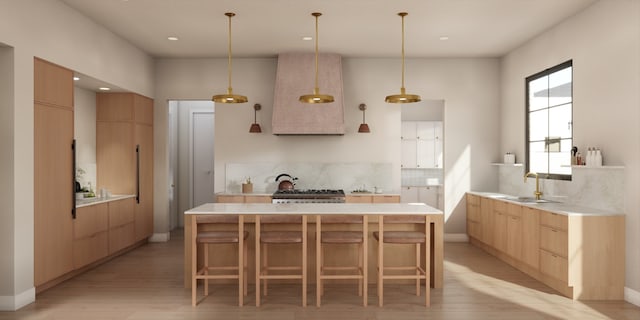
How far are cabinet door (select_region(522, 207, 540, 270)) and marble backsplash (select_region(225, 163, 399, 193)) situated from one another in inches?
101

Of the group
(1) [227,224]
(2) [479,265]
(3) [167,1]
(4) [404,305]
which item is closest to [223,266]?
(1) [227,224]

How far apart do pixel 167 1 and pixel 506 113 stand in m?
5.38

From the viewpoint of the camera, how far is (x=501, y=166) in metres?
7.85

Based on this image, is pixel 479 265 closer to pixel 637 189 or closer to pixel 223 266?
pixel 637 189

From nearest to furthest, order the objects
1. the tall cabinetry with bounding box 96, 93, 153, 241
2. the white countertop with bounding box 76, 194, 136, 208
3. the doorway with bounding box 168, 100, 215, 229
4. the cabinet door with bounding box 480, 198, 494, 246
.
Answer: the white countertop with bounding box 76, 194, 136, 208
the cabinet door with bounding box 480, 198, 494, 246
the tall cabinetry with bounding box 96, 93, 153, 241
the doorway with bounding box 168, 100, 215, 229

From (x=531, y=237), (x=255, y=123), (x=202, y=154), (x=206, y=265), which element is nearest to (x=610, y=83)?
(x=531, y=237)

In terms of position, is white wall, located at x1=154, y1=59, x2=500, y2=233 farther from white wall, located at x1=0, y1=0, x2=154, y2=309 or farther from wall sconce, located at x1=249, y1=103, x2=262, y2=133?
white wall, located at x1=0, y1=0, x2=154, y2=309

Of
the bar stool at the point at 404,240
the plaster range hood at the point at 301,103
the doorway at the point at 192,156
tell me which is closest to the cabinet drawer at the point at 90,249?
the plaster range hood at the point at 301,103

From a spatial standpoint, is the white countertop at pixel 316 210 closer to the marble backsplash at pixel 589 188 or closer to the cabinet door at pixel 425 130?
the marble backsplash at pixel 589 188

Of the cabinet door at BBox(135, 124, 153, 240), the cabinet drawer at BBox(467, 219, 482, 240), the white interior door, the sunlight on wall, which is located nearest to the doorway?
the white interior door

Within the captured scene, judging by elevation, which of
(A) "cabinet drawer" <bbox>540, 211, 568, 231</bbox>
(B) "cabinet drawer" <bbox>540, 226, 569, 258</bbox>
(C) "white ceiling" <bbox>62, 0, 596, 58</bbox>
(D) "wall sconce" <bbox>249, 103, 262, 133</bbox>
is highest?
(C) "white ceiling" <bbox>62, 0, 596, 58</bbox>

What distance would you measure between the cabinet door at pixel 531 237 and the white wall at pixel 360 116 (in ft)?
7.34

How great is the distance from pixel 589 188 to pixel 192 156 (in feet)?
22.8

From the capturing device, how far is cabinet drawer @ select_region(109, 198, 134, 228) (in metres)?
6.40
